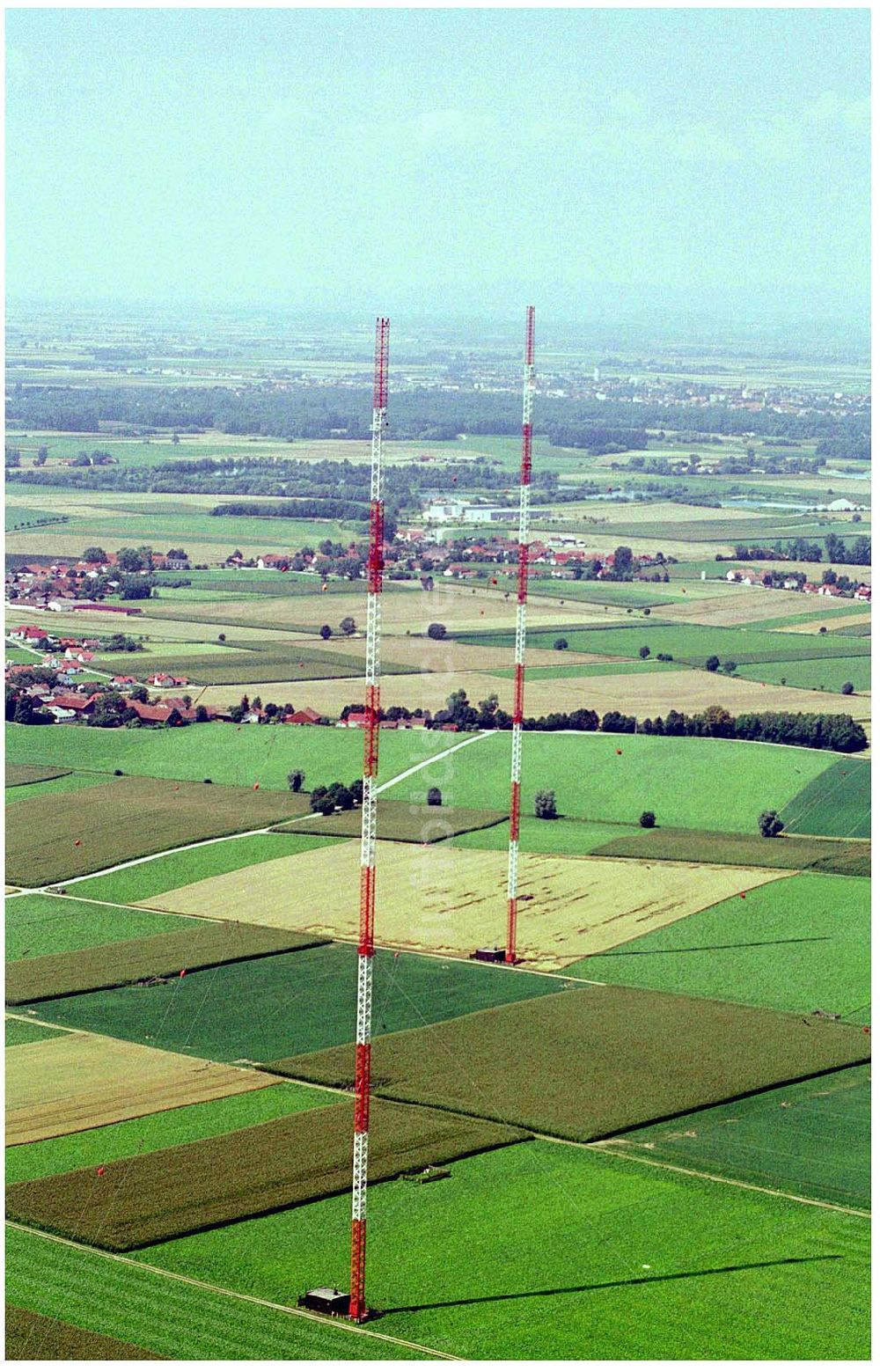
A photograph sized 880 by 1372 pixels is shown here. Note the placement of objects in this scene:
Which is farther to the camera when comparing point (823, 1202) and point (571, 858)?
point (571, 858)

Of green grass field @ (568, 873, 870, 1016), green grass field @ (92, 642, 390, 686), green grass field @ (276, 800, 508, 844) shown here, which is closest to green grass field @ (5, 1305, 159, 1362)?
green grass field @ (568, 873, 870, 1016)

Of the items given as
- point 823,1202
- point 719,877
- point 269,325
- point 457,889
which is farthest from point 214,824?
point 269,325

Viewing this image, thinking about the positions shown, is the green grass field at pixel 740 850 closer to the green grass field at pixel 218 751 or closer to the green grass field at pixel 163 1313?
the green grass field at pixel 218 751

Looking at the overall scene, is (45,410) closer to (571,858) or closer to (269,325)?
(269,325)

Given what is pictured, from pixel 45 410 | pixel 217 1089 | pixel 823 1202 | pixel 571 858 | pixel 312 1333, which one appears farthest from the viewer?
pixel 45 410

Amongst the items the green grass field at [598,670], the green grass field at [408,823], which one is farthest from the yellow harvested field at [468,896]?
the green grass field at [598,670]

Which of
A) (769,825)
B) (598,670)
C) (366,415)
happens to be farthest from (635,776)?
(366,415)
